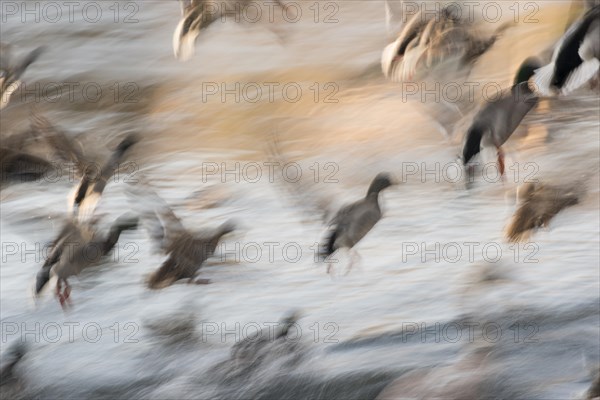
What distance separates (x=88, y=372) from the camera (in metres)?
2.17

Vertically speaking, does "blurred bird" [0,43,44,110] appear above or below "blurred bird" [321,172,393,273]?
above

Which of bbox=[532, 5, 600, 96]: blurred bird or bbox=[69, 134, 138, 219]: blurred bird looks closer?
bbox=[532, 5, 600, 96]: blurred bird

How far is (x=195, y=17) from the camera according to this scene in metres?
2.18

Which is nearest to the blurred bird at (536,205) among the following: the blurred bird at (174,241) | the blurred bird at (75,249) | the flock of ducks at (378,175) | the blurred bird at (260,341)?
the flock of ducks at (378,175)

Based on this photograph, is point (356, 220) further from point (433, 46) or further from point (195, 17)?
point (195, 17)

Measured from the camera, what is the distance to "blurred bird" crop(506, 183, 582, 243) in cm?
213

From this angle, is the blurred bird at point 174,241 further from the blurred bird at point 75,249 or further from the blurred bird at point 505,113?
the blurred bird at point 505,113

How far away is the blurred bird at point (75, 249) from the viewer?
219cm

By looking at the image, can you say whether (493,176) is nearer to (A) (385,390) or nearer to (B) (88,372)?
(A) (385,390)

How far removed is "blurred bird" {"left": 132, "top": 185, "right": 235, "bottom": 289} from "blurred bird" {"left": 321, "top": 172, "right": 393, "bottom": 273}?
0.25 meters

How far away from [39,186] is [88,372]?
47 centimetres

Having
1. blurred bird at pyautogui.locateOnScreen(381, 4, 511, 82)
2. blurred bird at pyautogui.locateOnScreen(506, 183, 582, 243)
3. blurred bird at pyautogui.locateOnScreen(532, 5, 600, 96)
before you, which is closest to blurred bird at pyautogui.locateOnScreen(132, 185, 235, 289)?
blurred bird at pyautogui.locateOnScreen(381, 4, 511, 82)

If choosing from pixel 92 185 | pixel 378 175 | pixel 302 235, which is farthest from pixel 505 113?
pixel 92 185

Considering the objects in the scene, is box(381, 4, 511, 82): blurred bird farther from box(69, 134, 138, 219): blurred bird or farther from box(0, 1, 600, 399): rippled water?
box(69, 134, 138, 219): blurred bird
